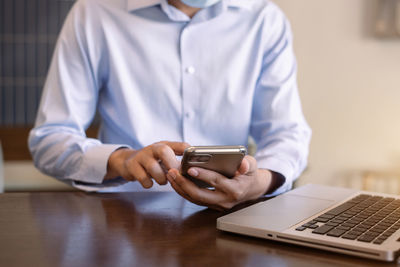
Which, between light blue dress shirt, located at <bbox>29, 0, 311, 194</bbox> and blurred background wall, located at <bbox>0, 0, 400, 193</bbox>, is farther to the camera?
blurred background wall, located at <bbox>0, 0, 400, 193</bbox>

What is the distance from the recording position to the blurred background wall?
3340 millimetres

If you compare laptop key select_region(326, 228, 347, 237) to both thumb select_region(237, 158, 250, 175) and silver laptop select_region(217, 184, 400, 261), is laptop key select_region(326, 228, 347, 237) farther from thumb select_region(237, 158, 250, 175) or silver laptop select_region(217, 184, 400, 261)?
thumb select_region(237, 158, 250, 175)

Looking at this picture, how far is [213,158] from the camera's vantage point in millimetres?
814

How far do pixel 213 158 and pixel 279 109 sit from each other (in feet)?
2.12

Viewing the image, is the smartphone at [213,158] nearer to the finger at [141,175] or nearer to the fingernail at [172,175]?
the fingernail at [172,175]

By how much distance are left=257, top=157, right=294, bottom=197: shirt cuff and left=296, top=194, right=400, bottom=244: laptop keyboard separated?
0.86 feet

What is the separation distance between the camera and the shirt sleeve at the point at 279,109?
1.31m

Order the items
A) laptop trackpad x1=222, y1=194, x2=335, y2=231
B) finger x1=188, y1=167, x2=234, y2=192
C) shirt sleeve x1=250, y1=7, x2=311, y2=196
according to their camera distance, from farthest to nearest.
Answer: shirt sleeve x1=250, y1=7, x2=311, y2=196, finger x1=188, y1=167, x2=234, y2=192, laptop trackpad x1=222, y1=194, x2=335, y2=231

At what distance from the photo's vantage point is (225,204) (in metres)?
0.89

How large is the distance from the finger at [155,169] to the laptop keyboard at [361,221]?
0.32m

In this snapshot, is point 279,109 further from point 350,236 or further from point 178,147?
point 350,236

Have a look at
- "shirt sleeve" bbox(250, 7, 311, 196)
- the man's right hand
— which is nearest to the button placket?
"shirt sleeve" bbox(250, 7, 311, 196)

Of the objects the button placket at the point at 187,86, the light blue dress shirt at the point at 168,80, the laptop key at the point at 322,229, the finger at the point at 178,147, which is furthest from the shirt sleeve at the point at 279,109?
the laptop key at the point at 322,229

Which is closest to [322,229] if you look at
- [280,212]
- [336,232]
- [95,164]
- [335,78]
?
[336,232]
